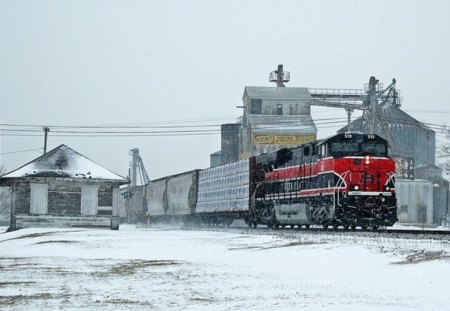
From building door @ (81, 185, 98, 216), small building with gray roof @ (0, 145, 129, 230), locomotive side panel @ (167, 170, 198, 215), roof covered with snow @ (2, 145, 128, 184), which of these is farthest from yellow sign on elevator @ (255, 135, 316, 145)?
building door @ (81, 185, 98, 216)

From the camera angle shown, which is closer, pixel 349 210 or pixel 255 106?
pixel 349 210

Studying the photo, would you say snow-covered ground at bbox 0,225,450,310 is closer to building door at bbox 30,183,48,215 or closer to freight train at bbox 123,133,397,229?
freight train at bbox 123,133,397,229

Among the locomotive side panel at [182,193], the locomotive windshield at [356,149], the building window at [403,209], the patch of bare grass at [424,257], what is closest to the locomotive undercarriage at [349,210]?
the locomotive windshield at [356,149]

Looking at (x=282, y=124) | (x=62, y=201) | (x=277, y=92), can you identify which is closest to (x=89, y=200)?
(x=62, y=201)

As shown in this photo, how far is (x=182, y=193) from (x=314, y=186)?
21683mm

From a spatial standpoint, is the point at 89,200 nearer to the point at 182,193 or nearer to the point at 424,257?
the point at 182,193

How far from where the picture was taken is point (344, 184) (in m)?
25.6

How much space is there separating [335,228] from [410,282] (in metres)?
15.0

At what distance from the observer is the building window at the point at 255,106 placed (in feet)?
273

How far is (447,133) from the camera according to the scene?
2968 inches

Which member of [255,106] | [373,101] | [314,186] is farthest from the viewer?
[255,106]

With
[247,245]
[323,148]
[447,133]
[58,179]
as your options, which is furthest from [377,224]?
[447,133]

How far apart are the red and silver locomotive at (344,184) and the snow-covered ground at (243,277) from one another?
13.4 feet

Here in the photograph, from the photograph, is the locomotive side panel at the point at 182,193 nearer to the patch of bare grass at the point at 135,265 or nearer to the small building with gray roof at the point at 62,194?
the small building with gray roof at the point at 62,194
